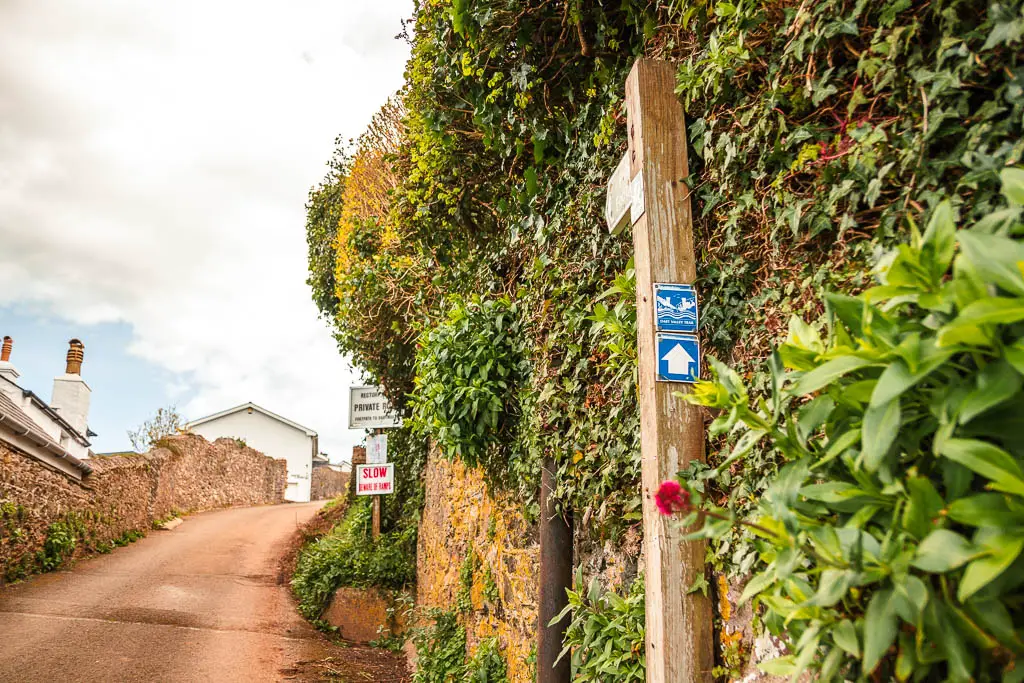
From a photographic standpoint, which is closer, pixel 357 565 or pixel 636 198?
pixel 636 198

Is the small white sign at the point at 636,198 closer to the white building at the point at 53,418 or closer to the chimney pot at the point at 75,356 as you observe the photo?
the white building at the point at 53,418

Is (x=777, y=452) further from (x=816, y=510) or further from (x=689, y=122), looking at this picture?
(x=689, y=122)

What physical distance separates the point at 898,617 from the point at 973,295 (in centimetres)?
57

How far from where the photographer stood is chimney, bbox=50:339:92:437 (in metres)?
23.9

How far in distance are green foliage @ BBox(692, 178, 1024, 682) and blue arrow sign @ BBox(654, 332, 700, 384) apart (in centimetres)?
75

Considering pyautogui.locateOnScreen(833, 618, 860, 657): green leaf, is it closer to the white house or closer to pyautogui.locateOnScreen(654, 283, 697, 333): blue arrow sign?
pyautogui.locateOnScreen(654, 283, 697, 333): blue arrow sign

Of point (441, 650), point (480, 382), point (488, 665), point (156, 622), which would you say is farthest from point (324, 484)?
point (480, 382)

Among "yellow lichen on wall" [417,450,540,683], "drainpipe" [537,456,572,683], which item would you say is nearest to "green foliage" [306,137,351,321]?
"yellow lichen on wall" [417,450,540,683]

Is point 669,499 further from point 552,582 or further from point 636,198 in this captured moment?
point 552,582

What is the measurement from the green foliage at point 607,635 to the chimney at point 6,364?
912 inches

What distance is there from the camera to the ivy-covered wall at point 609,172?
148cm

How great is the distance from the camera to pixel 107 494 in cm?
1312

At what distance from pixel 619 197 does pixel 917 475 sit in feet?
5.27

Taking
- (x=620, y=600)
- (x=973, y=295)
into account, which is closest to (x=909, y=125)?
(x=973, y=295)
